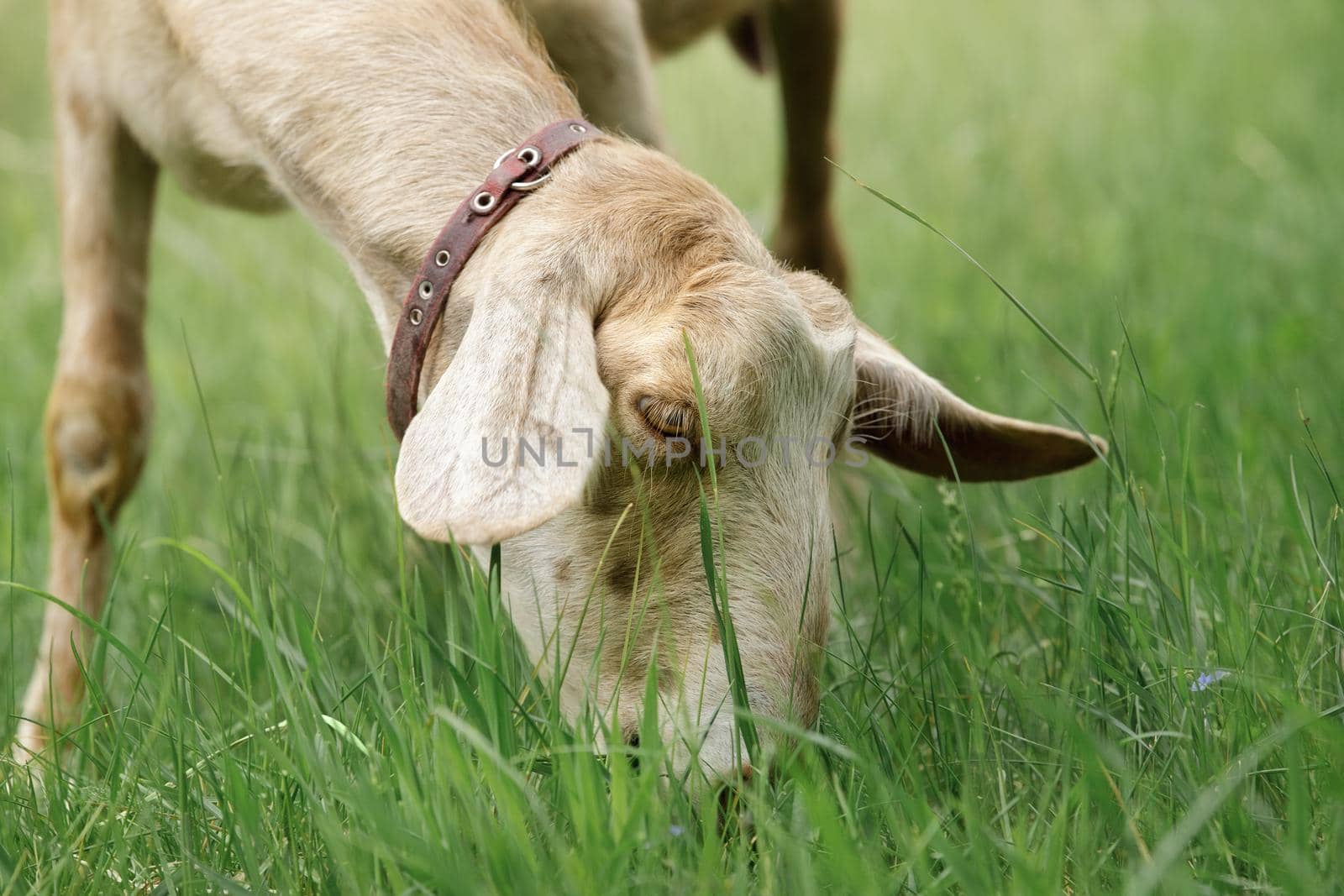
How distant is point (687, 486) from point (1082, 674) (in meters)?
0.73

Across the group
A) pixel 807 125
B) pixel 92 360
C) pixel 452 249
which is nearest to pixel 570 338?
pixel 452 249

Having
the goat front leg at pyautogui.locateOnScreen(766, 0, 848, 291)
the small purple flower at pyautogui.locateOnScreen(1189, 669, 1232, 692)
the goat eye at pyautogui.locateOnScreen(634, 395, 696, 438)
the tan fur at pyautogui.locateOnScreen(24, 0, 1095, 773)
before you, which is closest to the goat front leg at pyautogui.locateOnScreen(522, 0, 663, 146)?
the tan fur at pyautogui.locateOnScreen(24, 0, 1095, 773)

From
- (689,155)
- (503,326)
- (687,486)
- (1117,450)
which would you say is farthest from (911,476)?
(689,155)

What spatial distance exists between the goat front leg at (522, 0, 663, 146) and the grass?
0.86 m

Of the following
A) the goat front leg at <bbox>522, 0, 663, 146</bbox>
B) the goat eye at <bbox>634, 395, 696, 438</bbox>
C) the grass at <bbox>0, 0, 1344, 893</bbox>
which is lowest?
the grass at <bbox>0, 0, 1344, 893</bbox>

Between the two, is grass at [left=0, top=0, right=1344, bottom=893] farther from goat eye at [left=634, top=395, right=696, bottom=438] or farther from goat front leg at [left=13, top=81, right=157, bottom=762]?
goat eye at [left=634, top=395, right=696, bottom=438]

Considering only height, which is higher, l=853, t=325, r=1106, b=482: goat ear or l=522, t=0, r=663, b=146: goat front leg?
l=522, t=0, r=663, b=146: goat front leg

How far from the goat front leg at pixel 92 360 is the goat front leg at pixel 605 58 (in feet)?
3.38

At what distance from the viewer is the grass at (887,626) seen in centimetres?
167

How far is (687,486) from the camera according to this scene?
2037 mm

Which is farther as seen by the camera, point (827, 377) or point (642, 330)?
point (827, 377)

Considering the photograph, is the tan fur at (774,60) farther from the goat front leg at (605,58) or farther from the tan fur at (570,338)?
the tan fur at (570,338)

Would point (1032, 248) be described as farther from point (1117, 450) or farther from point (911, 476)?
point (1117, 450)

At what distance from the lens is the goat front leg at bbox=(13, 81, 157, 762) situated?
316 centimetres
